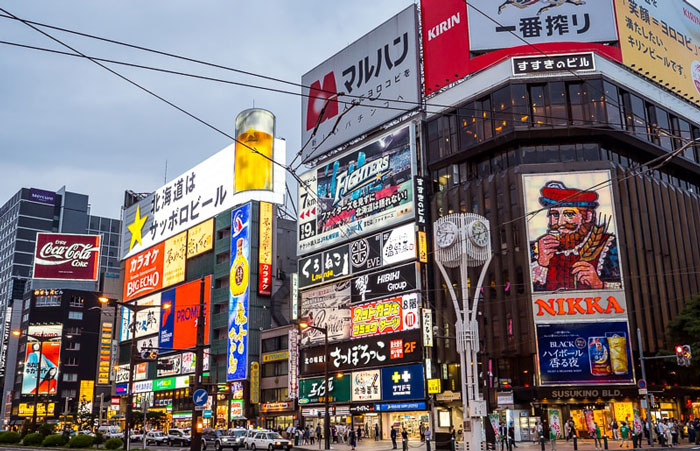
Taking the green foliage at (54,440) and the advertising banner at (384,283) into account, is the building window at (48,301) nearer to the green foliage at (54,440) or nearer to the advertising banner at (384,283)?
the advertising banner at (384,283)

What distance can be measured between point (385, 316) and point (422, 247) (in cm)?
697

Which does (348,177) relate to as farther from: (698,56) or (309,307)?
(698,56)

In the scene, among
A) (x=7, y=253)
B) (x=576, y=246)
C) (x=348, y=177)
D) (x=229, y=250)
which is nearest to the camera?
(x=576, y=246)

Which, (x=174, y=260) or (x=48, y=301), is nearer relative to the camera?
(x=174, y=260)

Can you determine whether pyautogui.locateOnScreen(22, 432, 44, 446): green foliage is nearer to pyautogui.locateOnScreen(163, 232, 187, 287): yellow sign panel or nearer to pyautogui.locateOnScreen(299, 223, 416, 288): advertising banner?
pyautogui.locateOnScreen(299, 223, 416, 288): advertising banner

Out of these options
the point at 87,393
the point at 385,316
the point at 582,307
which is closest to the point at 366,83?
the point at 385,316

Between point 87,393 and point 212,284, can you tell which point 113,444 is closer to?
point 212,284

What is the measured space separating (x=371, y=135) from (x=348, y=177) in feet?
15.7

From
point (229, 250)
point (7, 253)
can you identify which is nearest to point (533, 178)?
point (229, 250)

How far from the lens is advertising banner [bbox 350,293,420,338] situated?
5688cm

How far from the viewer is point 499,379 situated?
50.2m

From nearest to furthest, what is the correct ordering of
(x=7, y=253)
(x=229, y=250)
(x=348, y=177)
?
(x=348, y=177) → (x=229, y=250) → (x=7, y=253)

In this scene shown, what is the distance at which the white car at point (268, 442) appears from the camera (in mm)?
42469

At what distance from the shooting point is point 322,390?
6475 centimetres
